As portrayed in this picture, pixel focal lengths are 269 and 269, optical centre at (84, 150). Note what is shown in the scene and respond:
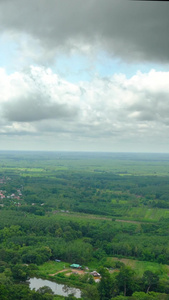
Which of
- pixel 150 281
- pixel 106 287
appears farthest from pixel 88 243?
pixel 150 281

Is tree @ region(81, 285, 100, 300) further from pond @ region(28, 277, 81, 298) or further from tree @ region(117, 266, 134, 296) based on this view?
tree @ region(117, 266, 134, 296)

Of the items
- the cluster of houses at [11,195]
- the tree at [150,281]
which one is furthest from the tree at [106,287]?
the cluster of houses at [11,195]

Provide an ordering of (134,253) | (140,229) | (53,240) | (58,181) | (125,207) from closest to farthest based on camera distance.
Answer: (134,253) → (53,240) → (140,229) → (125,207) → (58,181)

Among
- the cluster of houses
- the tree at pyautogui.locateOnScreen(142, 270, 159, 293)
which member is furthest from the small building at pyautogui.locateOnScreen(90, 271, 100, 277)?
the cluster of houses

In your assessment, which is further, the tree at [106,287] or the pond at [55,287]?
the pond at [55,287]

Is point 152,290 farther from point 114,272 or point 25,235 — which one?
point 25,235

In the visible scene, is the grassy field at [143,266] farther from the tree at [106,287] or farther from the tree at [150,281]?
the tree at [106,287]

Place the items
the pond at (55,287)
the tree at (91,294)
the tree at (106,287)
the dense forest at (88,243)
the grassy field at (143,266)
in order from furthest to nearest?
1. the grassy field at (143,266)
2. the pond at (55,287)
3. the dense forest at (88,243)
4. the tree at (106,287)
5. the tree at (91,294)

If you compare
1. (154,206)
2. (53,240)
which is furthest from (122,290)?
(154,206)
